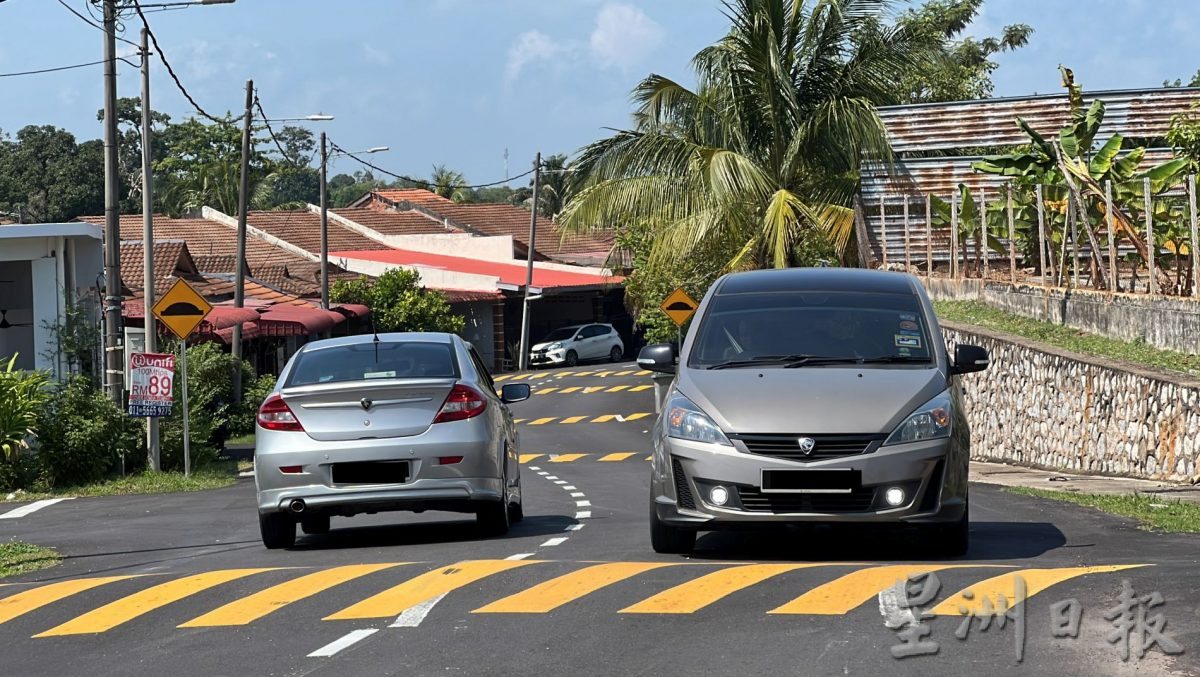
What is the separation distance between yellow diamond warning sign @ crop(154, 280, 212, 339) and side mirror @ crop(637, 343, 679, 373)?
12964mm

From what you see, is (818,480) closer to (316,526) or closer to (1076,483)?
(316,526)

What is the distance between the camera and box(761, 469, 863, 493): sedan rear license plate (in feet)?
30.9

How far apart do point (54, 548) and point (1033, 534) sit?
771 centimetres

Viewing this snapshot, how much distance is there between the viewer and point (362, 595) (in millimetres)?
8992

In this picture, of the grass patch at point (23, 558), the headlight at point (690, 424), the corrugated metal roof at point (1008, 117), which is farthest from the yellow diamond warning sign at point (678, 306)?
the headlight at point (690, 424)

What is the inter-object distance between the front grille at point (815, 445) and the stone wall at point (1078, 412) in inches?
296

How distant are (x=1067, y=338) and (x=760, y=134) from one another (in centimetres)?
1006

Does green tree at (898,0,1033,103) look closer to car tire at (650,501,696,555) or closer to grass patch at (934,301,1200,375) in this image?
grass patch at (934,301,1200,375)

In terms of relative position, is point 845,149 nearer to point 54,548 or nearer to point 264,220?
point 54,548

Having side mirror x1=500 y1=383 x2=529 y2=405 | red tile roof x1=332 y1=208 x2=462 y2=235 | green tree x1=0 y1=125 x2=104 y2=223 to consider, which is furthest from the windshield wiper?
green tree x1=0 y1=125 x2=104 y2=223

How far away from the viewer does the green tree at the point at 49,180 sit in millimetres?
73312

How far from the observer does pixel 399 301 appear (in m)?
52.2

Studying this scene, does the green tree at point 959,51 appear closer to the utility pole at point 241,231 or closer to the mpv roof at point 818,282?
the utility pole at point 241,231

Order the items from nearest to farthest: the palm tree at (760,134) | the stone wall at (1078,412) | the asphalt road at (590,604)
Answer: the asphalt road at (590,604), the stone wall at (1078,412), the palm tree at (760,134)
